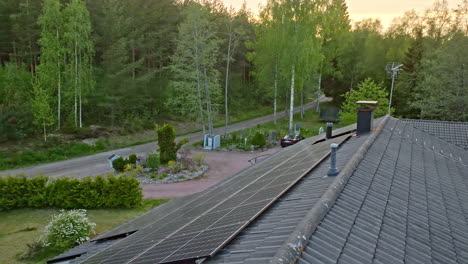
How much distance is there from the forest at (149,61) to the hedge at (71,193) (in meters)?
12.4

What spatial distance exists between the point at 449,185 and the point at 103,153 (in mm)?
24113

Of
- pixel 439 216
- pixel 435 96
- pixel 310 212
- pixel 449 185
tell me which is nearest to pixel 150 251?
pixel 310 212

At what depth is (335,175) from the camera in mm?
6305

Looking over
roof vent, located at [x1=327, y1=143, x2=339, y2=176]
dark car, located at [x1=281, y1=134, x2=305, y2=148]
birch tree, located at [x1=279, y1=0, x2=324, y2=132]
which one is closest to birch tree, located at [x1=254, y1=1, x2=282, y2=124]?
birch tree, located at [x1=279, y1=0, x2=324, y2=132]

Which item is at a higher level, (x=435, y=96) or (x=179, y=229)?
(x=435, y=96)

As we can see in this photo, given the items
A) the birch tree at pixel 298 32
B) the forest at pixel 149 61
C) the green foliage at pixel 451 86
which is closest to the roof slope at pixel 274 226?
the forest at pixel 149 61

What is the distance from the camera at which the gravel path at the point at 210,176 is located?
59.3 ft

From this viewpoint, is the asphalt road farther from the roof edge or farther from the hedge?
the roof edge

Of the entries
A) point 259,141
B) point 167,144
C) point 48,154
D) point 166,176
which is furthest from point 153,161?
point 259,141

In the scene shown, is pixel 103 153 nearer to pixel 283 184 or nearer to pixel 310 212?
pixel 283 184

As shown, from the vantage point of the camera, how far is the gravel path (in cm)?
1806

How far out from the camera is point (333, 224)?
4465 millimetres

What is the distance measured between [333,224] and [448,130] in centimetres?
1250

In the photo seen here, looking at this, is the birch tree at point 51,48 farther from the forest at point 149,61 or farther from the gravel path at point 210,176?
the gravel path at point 210,176
